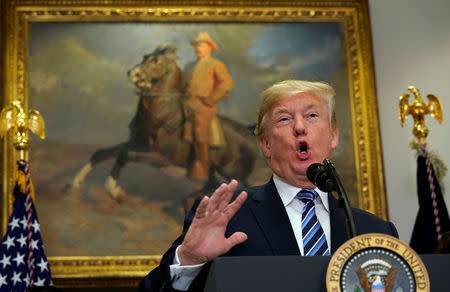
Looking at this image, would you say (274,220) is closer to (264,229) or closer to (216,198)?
(264,229)

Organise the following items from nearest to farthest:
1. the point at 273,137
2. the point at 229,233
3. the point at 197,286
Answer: the point at 197,286
the point at 229,233
the point at 273,137

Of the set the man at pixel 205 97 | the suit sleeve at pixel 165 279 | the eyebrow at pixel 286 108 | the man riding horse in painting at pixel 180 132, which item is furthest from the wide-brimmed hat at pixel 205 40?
the suit sleeve at pixel 165 279

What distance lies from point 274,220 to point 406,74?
5.10 meters

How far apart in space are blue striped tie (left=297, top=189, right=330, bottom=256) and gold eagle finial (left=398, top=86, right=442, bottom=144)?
4.06 metres

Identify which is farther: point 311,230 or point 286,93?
point 286,93

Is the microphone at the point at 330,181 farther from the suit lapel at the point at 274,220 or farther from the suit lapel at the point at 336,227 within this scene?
the suit lapel at the point at 336,227

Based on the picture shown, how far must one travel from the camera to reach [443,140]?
7.43 m

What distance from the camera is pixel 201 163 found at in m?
7.37

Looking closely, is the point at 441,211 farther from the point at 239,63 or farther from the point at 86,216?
the point at 86,216

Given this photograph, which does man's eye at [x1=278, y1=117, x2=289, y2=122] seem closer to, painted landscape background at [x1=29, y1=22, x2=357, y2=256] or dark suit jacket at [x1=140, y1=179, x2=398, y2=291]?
dark suit jacket at [x1=140, y1=179, x2=398, y2=291]

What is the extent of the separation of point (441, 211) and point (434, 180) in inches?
12.5

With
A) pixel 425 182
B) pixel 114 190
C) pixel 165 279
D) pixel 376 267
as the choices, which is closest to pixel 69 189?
pixel 114 190

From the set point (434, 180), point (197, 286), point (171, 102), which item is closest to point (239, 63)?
point (171, 102)

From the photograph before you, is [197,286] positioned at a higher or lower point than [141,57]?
lower
